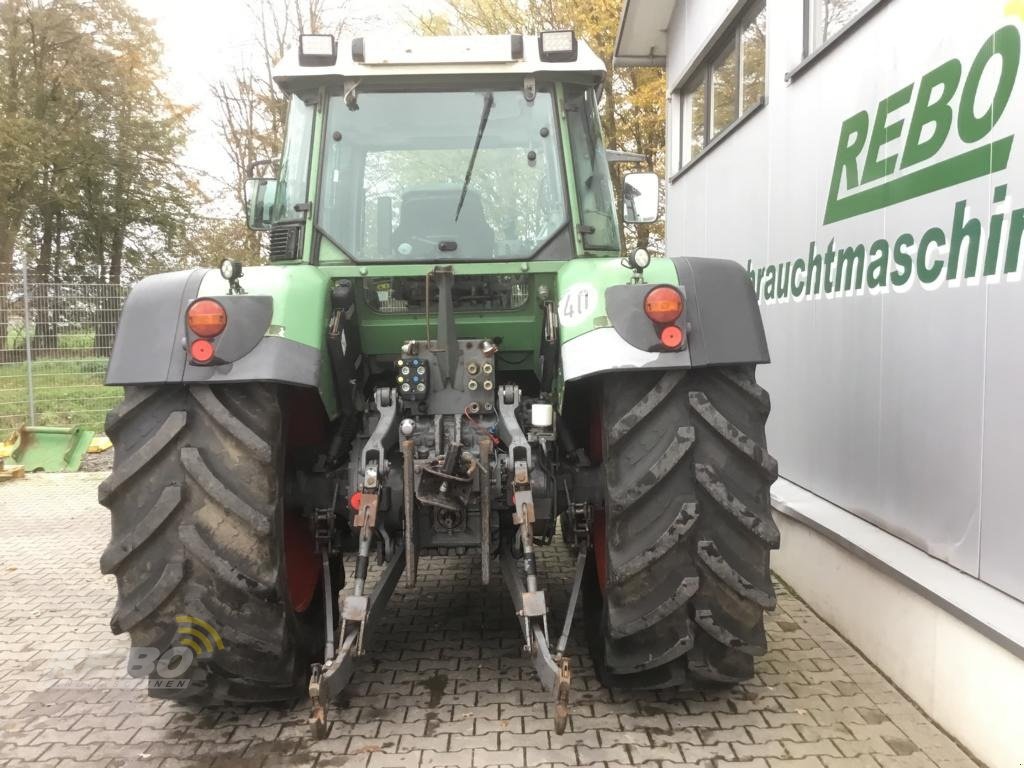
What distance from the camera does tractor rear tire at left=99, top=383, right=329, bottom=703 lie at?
2.81 meters

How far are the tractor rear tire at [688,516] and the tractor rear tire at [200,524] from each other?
3.93 ft

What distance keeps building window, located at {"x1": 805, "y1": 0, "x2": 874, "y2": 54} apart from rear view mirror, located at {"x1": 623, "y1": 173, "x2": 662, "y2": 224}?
4.50 feet

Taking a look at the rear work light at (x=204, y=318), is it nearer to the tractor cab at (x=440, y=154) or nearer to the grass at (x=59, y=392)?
the tractor cab at (x=440, y=154)

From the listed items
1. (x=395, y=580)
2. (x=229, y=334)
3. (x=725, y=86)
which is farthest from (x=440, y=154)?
(x=725, y=86)

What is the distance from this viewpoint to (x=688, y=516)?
9.29 feet

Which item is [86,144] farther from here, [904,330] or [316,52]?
[904,330]

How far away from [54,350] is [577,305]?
9.20 meters

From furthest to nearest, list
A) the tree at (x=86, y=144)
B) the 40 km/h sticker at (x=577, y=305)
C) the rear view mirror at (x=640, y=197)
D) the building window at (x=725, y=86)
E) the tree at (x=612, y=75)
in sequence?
1. the tree at (x=86, y=144)
2. the tree at (x=612, y=75)
3. the building window at (x=725, y=86)
4. the rear view mirror at (x=640, y=197)
5. the 40 km/h sticker at (x=577, y=305)

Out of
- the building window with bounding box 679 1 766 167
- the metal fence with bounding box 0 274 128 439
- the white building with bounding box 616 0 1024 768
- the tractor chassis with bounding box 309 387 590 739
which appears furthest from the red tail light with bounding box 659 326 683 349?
the metal fence with bounding box 0 274 128 439

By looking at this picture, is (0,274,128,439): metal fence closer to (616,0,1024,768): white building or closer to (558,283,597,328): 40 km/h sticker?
(616,0,1024,768): white building

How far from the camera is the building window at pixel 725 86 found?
20.6 ft

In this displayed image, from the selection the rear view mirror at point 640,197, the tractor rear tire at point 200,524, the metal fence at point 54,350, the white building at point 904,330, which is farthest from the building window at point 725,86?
the metal fence at point 54,350

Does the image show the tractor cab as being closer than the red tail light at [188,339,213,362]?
No

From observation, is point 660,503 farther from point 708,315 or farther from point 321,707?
point 321,707
